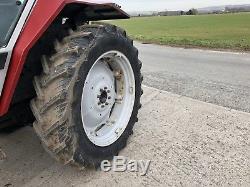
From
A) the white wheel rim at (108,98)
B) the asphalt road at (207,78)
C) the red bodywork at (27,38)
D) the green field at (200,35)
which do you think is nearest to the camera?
the red bodywork at (27,38)

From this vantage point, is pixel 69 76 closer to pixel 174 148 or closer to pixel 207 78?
pixel 174 148

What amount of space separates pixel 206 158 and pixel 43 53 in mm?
1820

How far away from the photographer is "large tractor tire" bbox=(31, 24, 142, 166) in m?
2.72

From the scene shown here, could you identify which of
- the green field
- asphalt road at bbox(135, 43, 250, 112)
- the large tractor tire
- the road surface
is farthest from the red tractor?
the green field

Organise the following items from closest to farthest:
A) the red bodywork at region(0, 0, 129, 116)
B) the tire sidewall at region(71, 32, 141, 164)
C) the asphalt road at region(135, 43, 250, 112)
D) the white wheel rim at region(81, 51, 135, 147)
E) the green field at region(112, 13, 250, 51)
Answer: the red bodywork at region(0, 0, 129, 116) < the tire sidewall at region(71, 32, 141, 164) < the white wheel rim at region(81, 51, 135, 147) < the asphalt road at region(135, 43, 250, 112) < the green field at region(112, 13, 250, 51)

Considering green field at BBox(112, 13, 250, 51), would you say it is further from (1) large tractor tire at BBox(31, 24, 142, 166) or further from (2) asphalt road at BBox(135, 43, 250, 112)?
(1) large tractor tire at BBox(31, 24, 142, 166)

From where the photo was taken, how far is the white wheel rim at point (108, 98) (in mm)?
3326

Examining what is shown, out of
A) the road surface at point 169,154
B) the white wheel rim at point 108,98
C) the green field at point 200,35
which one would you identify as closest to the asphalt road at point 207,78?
the road surface at point 169,154

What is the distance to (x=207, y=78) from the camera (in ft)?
23.5

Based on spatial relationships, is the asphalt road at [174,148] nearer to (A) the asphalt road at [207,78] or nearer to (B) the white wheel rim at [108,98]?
(A) the asphalt road at [207,78]

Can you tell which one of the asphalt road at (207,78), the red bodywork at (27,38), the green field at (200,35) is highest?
the red bodywork at (27,38)

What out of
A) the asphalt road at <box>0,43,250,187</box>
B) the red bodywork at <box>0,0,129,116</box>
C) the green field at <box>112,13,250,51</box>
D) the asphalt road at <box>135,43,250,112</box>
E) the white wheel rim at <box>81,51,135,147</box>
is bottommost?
the green field at <box>112,13,250,51</box>

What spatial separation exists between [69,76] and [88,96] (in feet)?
1.88

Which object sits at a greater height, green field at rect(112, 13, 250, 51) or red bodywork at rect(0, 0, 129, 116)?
red bodywork at rect(0, 0, 129, 116)
